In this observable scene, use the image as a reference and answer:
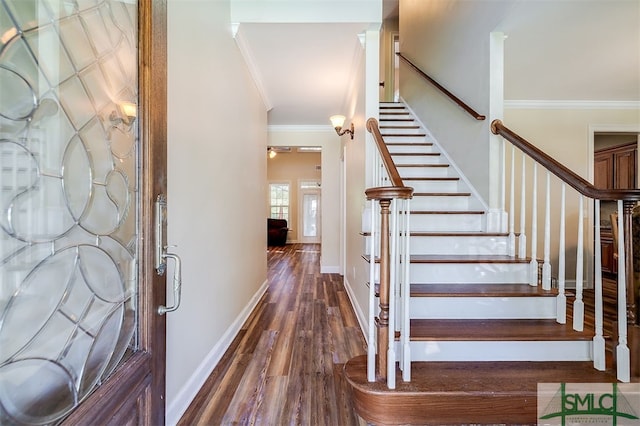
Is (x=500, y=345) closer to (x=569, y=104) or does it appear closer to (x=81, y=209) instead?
(x=81, y=209)

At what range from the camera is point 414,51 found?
4500 millimetres

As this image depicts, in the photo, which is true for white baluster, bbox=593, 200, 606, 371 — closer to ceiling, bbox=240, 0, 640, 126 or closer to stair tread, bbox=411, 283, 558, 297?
stair tread, bbox=411, 283, 558, 297

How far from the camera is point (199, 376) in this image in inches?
70.6

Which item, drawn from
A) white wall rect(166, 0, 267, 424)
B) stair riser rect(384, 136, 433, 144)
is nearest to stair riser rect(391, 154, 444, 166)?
stair riser rect(384, 136, 433, 144)

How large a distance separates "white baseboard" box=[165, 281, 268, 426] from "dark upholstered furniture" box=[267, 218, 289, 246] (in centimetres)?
631

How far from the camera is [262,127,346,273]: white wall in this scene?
5355 mm

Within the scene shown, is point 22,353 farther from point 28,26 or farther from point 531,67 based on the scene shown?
point 531,67

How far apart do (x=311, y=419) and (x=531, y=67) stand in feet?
12.4

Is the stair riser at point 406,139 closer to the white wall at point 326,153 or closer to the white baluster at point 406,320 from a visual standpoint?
the white wall at point 326,153

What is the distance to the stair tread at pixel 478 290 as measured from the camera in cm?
191

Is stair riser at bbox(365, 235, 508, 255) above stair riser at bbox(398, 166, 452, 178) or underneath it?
underneath

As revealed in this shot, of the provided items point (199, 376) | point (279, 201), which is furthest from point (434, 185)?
point (279, 201)

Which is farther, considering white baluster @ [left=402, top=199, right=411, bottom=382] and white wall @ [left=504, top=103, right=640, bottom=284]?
white wall @ [left=504, top=103, right=640, bottom=284]

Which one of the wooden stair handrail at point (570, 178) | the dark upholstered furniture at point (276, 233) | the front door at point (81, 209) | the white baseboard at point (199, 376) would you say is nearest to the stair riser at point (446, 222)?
the wooden stair handrail at point (570, 178)
